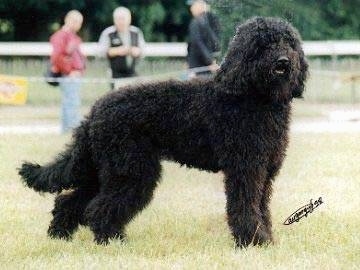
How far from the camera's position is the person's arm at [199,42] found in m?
13.5

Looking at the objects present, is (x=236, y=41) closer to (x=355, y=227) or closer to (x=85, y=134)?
(x=85, y=134)

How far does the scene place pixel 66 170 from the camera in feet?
22.9

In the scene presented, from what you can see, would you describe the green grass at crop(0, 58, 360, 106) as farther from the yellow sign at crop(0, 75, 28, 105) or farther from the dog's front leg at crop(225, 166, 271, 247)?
the dog's front leg at crop(225, 166, 271, 247)

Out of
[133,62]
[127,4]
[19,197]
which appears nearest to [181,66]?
[127,4]

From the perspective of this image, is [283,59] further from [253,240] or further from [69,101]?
[69,101]

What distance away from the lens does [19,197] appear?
898 cm

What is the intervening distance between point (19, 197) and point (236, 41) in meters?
3.49

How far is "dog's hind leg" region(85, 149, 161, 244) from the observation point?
6699 mm

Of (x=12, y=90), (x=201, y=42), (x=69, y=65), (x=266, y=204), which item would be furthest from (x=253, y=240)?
(x=12, y=90)

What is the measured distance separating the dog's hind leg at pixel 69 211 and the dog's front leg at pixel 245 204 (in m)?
1.23

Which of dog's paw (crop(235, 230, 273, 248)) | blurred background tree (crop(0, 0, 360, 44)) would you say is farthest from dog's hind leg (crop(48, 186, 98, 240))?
blurred background tree (crop(0, 0, 360, 44))

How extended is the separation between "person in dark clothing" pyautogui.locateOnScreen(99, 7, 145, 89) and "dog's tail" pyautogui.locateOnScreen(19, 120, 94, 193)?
23.8 feet

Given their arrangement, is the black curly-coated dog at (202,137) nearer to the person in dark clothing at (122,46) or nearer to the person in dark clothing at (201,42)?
the person in dark clothing at (201,42)

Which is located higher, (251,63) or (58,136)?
(251,63)
